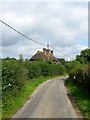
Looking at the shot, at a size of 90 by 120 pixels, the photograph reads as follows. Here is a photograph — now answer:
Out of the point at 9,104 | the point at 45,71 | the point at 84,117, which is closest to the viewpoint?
the point at 84,117

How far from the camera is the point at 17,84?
2584 cm

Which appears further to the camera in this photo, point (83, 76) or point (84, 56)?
point (84, 56)

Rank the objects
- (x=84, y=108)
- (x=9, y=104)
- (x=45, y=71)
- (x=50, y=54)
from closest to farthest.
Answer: (x=84, y=108) → (x=9, y=104) → (x=45, y=71) → (x=50, y=54)

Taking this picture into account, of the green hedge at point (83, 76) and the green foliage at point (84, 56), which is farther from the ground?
the green foliage at point (84, 56)

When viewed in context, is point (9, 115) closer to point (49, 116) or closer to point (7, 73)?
point (49, 116)

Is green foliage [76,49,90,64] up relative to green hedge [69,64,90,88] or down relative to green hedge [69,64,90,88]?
up

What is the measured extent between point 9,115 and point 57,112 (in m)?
2.73

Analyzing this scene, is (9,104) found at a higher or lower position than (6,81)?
lower

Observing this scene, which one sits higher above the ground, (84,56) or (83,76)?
(84,56)

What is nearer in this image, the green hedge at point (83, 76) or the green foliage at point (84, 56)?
the green hedge at point (83, 76)

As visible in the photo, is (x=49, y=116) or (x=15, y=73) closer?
(x=49, y=116)

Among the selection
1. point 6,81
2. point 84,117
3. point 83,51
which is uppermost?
point 83,51

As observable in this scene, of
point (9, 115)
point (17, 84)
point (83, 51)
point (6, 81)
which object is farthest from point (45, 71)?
point (9, 115)

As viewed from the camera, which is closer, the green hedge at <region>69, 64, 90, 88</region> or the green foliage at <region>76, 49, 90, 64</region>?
the green hedge at <region>69, 64, 90, 88</region>
